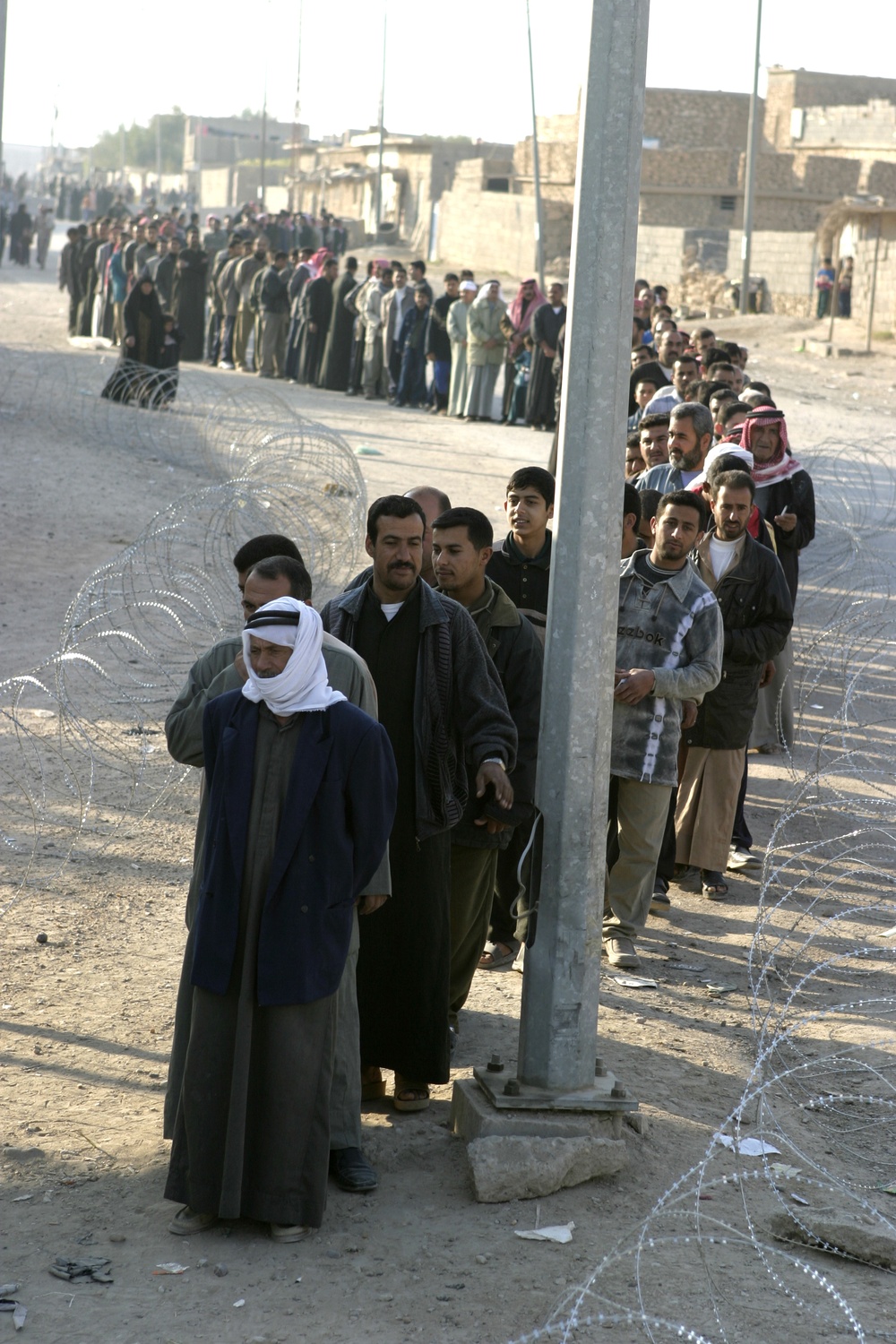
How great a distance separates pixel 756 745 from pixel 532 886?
170 inches

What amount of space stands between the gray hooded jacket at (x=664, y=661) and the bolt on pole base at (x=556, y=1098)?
1.61 meters

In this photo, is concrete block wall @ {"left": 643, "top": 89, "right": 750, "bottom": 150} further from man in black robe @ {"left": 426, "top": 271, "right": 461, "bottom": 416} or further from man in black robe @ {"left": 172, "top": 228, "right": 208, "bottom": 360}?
man in black robe @ {"left": 426, "top": 271, "right": 461, "bottom": 416}

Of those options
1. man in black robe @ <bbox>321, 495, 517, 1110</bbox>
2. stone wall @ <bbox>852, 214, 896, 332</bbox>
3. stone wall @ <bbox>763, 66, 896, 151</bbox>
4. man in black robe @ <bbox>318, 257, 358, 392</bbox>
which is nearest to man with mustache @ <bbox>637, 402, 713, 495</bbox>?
man in black robe @ <bbox>321, 495, 517, 1110</bbox>

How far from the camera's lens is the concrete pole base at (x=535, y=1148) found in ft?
12.3

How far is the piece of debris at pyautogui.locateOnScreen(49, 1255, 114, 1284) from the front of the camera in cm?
337

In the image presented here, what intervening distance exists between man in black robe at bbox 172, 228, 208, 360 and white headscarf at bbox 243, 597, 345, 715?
69.1ft

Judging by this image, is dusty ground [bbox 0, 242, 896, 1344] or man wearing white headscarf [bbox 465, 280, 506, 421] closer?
dusty ground [bbox 0, 242, 896, 1344]

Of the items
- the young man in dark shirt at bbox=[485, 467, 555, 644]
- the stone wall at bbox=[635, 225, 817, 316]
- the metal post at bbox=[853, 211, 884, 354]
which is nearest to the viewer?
the young man in dark shirt at bbox=[485, 467, 555, 644]

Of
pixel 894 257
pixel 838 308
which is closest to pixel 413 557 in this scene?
pixel 894 257

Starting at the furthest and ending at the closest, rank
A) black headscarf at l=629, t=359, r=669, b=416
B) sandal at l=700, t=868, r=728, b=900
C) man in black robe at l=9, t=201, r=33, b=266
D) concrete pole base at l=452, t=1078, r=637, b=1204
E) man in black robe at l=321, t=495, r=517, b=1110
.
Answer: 1. man in black robe at l=9, t=201, r=33, b=266
2. black headscarf at l=629, t=359, r=669, b=416
3. sandal at l=700, t=868, r=728, b=900
4. man in black robe at l=321, t=495, r=517, b=1110
5. concrete pole base at l=452, t=1078, r=637, b=1204

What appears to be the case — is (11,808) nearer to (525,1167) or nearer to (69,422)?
(525,1167)

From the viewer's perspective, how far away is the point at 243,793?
346 cm

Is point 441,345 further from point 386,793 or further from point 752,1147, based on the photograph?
point 386,793

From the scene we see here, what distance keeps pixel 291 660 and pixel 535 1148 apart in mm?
1368
